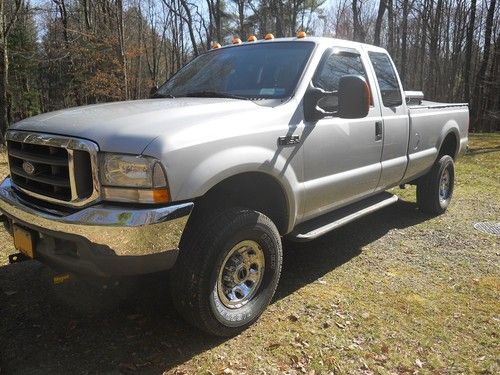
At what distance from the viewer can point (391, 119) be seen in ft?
15.1

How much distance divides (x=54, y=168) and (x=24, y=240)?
56 centimetres

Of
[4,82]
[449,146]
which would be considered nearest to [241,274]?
[449,146]

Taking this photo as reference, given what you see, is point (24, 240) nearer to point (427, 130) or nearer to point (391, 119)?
point (391, 119)

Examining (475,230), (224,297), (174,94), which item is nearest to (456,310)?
(224,297)

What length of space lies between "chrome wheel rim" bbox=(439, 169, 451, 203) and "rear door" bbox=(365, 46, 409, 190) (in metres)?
1.49

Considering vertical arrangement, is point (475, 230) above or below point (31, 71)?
below

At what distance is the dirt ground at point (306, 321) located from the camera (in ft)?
9.32

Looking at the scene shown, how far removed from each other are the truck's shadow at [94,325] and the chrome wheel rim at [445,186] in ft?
8.19

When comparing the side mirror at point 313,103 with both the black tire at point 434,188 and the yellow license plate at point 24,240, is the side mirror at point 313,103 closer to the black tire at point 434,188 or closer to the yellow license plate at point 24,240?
the yellow license plate at point 24,240

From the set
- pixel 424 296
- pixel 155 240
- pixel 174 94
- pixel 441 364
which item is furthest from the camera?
pixel 174 94

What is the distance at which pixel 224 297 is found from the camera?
10.0 ft

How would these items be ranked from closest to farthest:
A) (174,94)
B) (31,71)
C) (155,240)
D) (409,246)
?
(155,240) < (174,94) < (409,246) < (31,71)

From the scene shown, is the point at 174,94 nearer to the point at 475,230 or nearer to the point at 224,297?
the point at 224,297

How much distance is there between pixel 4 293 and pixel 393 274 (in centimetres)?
336
